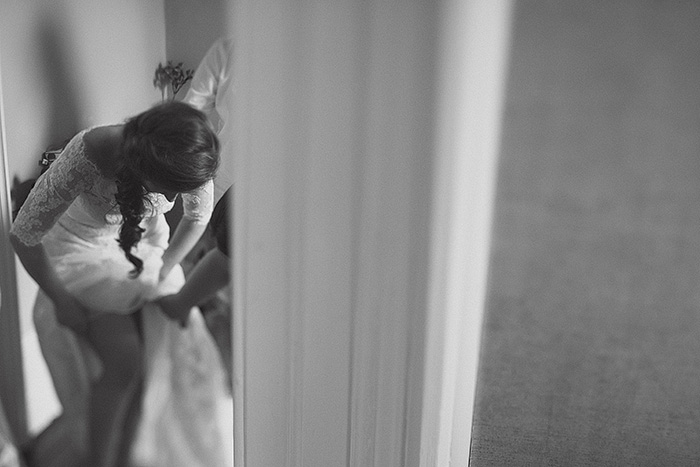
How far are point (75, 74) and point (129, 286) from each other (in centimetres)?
27

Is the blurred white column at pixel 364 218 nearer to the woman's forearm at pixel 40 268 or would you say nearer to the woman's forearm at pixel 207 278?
the woman's forearm at pixel 207 278

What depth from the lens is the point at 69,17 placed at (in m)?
0.85

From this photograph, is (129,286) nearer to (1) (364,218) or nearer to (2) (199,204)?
(2) (199,204)

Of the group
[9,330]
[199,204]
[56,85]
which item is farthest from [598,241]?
[9,330]

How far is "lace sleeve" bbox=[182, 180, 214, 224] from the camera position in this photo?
78cm

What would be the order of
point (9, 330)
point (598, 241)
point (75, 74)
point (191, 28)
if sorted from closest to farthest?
1. point (598, 241)
2. point (191, 28)
3. point (75, 74)
4. point (9, 330)

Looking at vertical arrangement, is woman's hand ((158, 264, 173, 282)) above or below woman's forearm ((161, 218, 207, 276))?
below

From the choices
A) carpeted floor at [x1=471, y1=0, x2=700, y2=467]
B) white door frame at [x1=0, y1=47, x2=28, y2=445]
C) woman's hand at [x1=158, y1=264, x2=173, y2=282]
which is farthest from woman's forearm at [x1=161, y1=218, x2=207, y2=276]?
carpeted floor at [x1=471, y1=0, x2=700, y2=467]

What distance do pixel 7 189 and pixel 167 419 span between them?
14.6 inches

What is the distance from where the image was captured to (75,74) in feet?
2.87

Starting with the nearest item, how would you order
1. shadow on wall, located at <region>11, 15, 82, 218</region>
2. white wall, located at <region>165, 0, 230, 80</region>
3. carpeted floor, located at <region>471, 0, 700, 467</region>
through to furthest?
1. carpeted floor, located at <region>471, 0, 700, 467</region>
2. white wall, located at <region>165, 0, 230, 80</region>
3. shadow on wall, located at <region>11, 15, 82, 218</region>

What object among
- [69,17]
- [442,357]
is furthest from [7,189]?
[442,357]

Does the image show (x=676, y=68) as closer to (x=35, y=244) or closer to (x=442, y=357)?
(x=442, y=357)

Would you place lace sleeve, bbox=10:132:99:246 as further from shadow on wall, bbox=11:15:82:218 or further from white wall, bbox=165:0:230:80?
white wall, bbox=165:0:230:80
